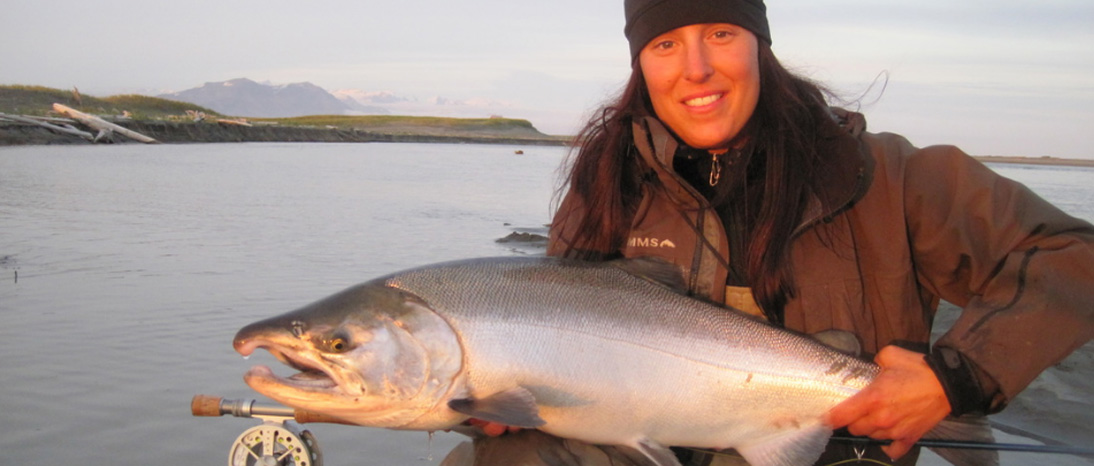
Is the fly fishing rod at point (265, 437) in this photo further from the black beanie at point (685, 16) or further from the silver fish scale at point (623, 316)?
the black beanie at point (685, 16)

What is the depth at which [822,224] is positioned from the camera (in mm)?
2910

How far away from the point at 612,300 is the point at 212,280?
19.4ft

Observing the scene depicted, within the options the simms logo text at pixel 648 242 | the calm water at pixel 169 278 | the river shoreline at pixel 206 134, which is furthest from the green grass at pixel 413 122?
the simms logo text at pixel 648 242

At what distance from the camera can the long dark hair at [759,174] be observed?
293 centimetres

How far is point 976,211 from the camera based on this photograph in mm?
2631

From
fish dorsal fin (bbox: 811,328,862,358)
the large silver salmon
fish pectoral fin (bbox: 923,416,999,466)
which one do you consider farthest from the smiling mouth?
fish pectoral fin (bbox: 923,416,999,466)

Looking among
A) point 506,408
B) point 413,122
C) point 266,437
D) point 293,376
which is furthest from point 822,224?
→ point 413,122

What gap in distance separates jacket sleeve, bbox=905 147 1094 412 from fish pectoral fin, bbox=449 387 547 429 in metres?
1.25

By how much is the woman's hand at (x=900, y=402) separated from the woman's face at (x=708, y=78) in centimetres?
100

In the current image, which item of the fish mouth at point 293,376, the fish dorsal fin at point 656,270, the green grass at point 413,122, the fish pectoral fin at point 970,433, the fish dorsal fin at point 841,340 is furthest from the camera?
the green grass at point 413,122

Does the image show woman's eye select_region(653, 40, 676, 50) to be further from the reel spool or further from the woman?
the reel spool

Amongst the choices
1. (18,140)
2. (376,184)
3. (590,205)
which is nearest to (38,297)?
(590,205)

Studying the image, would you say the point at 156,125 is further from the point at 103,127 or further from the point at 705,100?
the point at 705,100

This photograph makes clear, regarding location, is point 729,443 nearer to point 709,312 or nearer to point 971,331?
point 709,312
